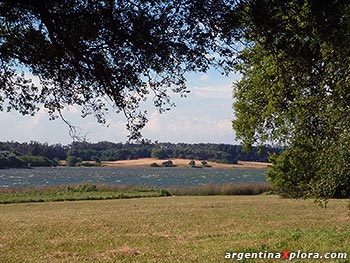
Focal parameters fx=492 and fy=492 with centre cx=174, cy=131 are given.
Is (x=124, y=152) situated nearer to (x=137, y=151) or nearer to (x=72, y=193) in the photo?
(x=137, y=151)

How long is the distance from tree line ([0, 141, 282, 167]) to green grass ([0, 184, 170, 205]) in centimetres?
526

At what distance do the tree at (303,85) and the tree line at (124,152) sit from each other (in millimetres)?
1855

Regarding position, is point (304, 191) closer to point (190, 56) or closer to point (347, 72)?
point (347, 72)

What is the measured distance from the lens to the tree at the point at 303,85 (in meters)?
5.59

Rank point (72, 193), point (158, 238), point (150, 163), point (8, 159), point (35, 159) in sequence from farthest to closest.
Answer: point (150, 163), point (72, 193), point (8, 159), point (158, 238), point (35, 159)

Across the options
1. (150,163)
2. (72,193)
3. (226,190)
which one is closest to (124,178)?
(150,163)

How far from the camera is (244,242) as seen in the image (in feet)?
42.1

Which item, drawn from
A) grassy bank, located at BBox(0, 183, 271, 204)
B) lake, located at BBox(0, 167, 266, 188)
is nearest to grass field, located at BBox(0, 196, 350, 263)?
grassy bank, located at BBox(0, 183, 271, 204)

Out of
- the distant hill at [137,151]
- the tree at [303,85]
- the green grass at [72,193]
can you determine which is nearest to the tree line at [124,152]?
the distant hill at [137,151]

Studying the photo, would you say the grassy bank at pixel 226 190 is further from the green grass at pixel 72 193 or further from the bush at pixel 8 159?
the bush at pixel 8 159

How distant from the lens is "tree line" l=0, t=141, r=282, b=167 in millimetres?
7871

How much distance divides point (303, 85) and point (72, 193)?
4129 cm

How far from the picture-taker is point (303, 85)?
26.2 feet

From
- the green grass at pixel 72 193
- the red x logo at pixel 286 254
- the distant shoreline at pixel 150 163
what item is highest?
the distant shoreline at pixel 150 163
